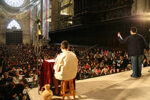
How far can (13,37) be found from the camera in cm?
4022

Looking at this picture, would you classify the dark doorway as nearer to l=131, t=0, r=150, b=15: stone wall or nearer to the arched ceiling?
the arched ceiling

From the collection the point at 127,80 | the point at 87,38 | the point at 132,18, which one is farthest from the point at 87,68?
the point at 87,38

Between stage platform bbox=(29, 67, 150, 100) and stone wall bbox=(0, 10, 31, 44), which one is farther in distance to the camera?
stone wall bbox=(0, 10, 31, 44)

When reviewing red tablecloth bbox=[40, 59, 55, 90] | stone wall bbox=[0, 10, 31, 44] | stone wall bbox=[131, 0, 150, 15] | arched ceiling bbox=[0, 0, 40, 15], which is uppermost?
arched ceiling bbox=[0, 0, 40, 15]

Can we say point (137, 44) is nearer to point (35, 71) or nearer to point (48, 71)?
point (48, 71)

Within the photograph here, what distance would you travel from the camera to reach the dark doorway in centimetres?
3958

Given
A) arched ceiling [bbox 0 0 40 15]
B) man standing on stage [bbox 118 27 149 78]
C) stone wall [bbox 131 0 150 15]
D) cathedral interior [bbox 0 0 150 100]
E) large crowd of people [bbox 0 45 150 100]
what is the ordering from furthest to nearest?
1. arched ceiling [bbox 0 0 40 15]
2. stone wall [bbox 131 0 150 15]
3. man standing on stage [bbox 118 27 149 78]
4. large crowd of people [bbox 0 45 150 100]
5. cathedral interior [bbox 0 0 150 100]

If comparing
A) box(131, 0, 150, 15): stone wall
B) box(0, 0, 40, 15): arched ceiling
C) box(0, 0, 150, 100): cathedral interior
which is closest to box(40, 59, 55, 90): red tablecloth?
box(0, 0, 150, 100): cathedral interior

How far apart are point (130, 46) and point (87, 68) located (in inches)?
176

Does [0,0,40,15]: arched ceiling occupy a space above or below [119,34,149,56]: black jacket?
above

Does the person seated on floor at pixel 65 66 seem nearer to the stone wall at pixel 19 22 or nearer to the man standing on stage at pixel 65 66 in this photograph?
the man standing on stage at pixel 65 66

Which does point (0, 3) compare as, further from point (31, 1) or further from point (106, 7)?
point (106, 7)

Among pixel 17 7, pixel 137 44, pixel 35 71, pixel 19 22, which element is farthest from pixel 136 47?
pixel 19 22

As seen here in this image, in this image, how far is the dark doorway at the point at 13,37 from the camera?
3958 cm
